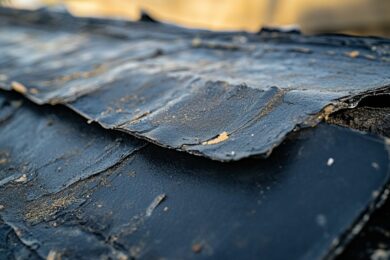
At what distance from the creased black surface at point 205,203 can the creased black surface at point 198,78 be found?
0.07 metres

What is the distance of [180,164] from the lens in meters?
1.23

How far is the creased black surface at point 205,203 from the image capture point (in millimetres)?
914

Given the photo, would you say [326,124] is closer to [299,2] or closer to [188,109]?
[188,109]

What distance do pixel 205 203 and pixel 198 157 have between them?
181mm

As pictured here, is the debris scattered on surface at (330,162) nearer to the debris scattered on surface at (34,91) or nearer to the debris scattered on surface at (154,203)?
the debris scattered on surface at (154,203)

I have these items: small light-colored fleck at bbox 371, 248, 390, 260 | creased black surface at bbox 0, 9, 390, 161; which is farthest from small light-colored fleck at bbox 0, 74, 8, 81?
small light-colored fleck at bbox 371, 248, 390, 260

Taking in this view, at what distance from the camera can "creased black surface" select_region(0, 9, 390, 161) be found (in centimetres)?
123

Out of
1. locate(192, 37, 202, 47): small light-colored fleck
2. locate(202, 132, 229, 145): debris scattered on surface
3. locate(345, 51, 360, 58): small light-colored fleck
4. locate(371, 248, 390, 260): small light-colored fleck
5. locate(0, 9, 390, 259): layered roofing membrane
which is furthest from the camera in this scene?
locate(192, 37, 202, 47): small light-colored fleck

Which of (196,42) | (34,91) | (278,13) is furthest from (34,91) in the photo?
(278,13)

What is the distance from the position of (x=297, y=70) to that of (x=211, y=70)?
1.36 ft

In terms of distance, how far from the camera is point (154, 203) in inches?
45.1

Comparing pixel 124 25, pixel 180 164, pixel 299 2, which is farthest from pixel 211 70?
pixel 299 2

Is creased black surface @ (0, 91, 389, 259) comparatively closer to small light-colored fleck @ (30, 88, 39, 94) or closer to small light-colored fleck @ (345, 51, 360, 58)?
small light-colored fleck @ (30, 88, 39, 94)

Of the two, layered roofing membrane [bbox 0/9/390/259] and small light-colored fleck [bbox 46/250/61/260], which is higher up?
layered roofing membrane [bbox 0/9/390/259]
